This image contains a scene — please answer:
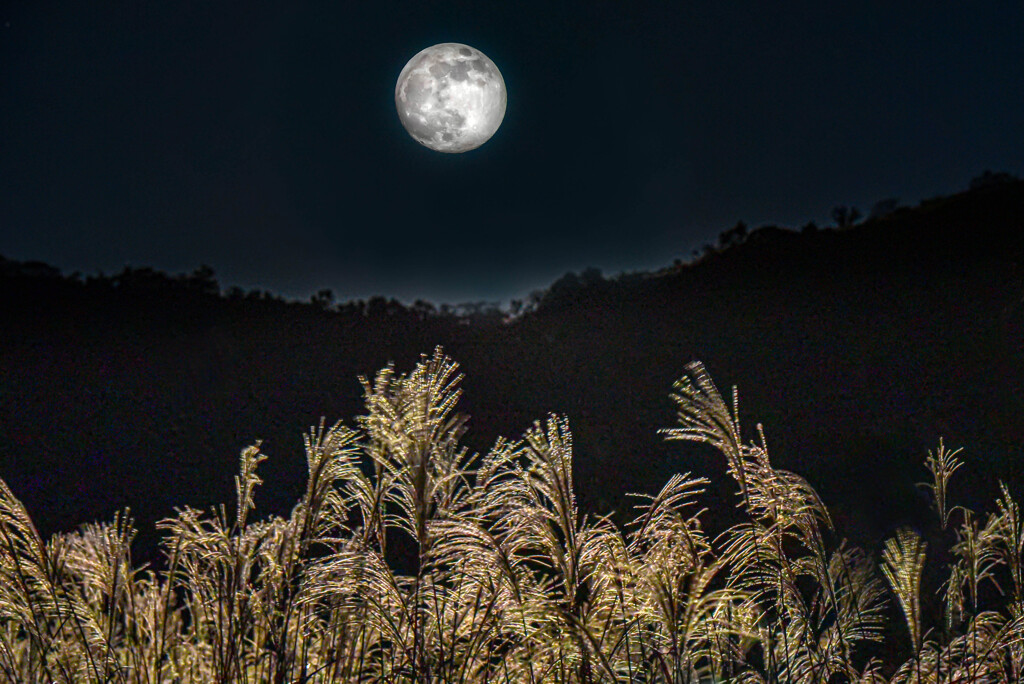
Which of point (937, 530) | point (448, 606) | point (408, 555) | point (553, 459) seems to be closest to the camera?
point (553, 459)

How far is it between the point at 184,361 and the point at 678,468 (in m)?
6.56

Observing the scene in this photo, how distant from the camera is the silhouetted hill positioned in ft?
21.1

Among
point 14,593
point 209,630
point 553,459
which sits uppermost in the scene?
point 553,459

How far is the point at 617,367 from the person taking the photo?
734 cm

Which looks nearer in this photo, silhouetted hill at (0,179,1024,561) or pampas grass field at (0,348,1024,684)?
pampas grass field at (0,348,1024,684)

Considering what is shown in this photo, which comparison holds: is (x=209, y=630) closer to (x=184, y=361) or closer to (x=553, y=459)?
(x=553, y=459)

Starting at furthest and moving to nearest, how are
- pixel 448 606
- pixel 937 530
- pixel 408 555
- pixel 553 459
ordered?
pixel 408 555 → pixel 937 530 → pixel 448 606 → pixel 553 459

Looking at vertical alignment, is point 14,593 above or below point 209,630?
above

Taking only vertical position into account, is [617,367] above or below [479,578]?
above

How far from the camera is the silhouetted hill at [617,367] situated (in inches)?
253

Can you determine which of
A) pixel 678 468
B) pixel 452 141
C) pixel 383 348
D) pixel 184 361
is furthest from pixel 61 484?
pixel 678 468

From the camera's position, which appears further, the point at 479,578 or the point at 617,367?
the point at 617,367

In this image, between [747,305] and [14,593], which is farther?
[747,305]

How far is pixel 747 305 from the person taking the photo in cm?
774
